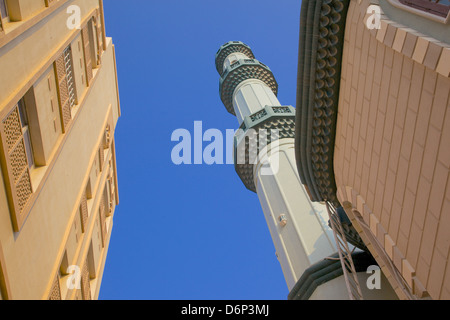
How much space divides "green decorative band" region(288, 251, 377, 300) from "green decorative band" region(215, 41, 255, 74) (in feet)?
83.5

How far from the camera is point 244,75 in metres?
32.8

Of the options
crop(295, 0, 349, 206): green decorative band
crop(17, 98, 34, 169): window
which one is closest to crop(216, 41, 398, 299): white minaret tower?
crop(295, 0, 349, 206): green decorative band

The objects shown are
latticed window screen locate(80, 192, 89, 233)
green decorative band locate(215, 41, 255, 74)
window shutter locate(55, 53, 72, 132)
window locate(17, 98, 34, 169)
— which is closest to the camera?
window locate(17, 98, 34, 169)

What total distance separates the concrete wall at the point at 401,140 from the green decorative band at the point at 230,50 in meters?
26.9

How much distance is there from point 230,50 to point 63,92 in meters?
27.5

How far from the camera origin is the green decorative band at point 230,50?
38.7m

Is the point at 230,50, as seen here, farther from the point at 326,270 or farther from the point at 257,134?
the point at 326,270

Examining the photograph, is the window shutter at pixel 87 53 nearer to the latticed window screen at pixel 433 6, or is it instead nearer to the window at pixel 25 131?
the window at pixel 25 131

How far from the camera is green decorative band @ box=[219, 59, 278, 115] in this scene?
1293 inches

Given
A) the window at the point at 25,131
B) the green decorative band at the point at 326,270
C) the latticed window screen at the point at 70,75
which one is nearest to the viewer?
the window at the point at 25,131

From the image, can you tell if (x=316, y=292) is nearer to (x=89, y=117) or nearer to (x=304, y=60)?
(x=304, y=60)

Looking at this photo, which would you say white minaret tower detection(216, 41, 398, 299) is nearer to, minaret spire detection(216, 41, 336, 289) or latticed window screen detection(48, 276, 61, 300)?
minaret spire detection(216, 41, 336, 289)

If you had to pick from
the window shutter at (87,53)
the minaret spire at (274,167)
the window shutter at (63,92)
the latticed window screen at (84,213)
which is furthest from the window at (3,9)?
the minaret spire at (274,167)

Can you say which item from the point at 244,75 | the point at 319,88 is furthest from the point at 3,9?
the point at 244,75
